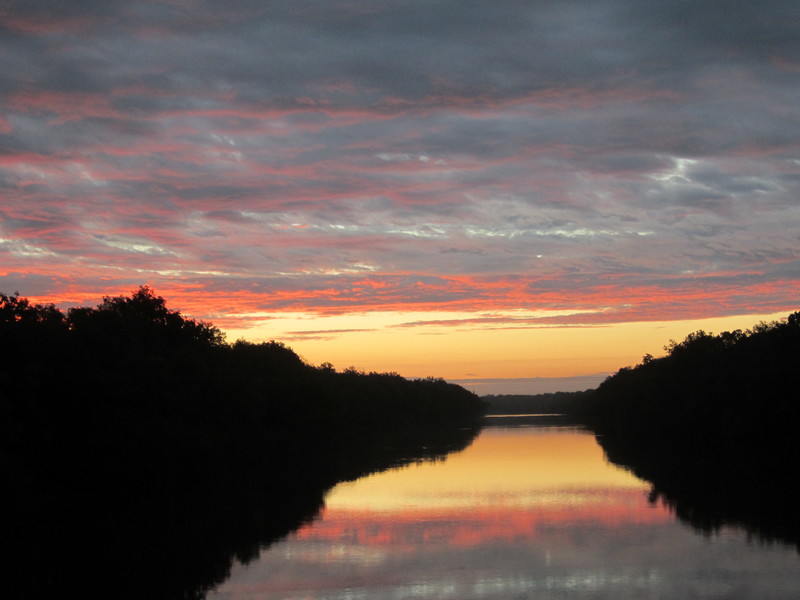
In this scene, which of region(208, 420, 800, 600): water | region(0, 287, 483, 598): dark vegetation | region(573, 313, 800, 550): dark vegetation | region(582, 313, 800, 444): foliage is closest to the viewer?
region(208, 420, 800, 600): water

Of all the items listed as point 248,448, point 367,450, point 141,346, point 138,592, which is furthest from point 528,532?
point 367,450

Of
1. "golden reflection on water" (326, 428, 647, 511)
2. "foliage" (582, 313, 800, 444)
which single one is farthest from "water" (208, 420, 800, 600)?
"foliage" (582, 313, 800, 444)

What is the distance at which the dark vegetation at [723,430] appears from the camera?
3156 cm

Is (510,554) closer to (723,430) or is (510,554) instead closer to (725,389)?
(723,430)

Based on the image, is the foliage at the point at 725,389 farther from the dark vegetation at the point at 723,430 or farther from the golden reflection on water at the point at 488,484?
the golden reflection on water at the point at 488,484

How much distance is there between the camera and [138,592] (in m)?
19.3

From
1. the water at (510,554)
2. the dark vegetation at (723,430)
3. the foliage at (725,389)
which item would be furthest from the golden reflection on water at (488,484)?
the foliage at (725,389)

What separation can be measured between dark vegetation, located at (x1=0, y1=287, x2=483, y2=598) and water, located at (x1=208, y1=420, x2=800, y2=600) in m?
1.92

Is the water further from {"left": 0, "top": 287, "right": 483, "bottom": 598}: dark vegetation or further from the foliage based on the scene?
the foliage

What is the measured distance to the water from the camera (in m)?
18.2

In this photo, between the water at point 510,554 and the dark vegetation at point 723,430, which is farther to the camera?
the dark vegetation at point 723,430

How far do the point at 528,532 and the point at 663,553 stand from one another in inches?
202

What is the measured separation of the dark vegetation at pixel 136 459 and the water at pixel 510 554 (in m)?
1.92

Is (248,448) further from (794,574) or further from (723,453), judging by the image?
(794,574)
